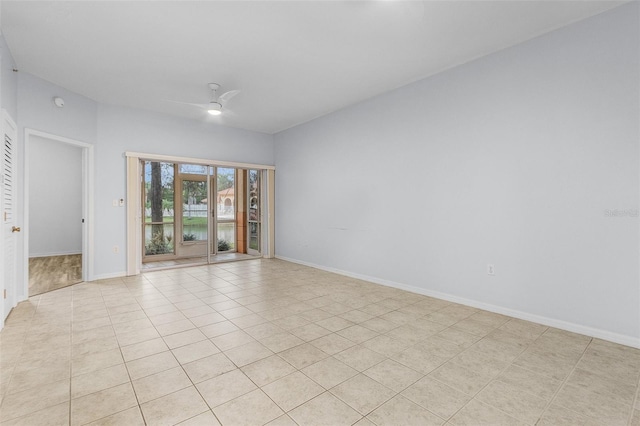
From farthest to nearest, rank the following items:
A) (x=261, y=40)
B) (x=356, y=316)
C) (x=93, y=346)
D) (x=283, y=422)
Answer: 1. (x=356, y=316)
2. (x=261, y=40)
3. (x=93, y=346)
4. (x=283, y=422)

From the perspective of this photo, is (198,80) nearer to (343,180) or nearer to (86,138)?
(86,138)

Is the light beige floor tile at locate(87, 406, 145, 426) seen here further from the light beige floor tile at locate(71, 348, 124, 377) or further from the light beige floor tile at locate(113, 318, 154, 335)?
the light beige floor tile at locate(113, 318, 154, 335)

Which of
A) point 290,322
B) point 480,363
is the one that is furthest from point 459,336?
point 290,322

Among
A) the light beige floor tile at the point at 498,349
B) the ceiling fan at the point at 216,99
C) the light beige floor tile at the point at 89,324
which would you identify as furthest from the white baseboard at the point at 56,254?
the light beige floor tile at the point at 498,349

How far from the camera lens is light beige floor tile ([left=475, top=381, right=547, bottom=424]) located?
1756mm

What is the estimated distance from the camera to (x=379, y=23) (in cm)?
291

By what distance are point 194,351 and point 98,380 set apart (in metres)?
0.65

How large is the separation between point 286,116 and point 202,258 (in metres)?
3.88

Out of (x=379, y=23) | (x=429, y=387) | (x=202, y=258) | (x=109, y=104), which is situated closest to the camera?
(x=429, y=387)

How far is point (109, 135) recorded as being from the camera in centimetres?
506

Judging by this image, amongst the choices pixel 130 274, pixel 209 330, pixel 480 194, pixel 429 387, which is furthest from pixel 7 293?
pixel 480 194

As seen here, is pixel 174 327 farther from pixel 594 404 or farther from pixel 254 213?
pixel 254 213

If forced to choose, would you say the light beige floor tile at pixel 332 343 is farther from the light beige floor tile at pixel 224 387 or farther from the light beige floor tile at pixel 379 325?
the light beige floor tile at pixel 224 387

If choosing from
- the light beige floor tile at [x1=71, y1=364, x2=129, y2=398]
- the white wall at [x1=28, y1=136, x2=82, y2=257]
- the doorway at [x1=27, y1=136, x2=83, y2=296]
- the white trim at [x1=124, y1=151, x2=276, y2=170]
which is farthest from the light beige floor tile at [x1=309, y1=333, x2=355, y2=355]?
the white wall at [x1=28, y1=136, x2=82, y2=257]
